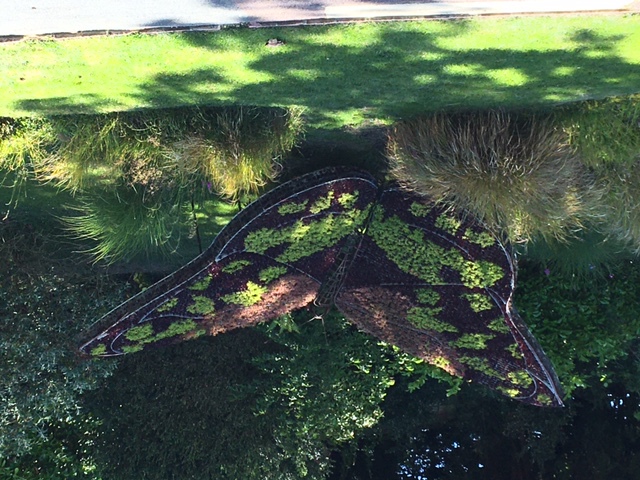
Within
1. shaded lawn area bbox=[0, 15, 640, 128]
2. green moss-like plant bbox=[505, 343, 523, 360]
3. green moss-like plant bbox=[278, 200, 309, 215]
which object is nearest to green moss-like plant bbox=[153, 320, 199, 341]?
green moss-like plant bbox=[278, 200, 309, 215]

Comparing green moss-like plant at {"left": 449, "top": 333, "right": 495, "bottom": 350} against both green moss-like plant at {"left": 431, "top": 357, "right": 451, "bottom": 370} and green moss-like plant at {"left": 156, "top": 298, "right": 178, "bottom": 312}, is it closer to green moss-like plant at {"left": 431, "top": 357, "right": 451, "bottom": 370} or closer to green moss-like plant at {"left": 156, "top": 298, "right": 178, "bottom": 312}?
green moss-like plant at {"left": 431, "top": 357, "right": 451, "bottom": 370}

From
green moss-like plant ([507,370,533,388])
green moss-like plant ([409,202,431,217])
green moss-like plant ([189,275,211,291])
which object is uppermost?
green moss-like plant ([409,202,431,217])

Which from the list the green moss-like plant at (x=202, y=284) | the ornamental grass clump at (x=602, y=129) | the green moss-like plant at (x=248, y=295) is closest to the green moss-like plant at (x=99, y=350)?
the green moss-like plant at (x=202, y=284)

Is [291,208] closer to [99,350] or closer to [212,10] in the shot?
[212,10]

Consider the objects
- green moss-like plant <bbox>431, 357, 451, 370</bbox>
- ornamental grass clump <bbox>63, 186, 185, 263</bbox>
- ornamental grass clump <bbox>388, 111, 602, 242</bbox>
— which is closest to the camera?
ornamental grass clump <bbox>388, 111, 602, 242</bbox>

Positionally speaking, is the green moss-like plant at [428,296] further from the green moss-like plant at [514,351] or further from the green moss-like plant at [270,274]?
the green moss-like plant at [270,274]
